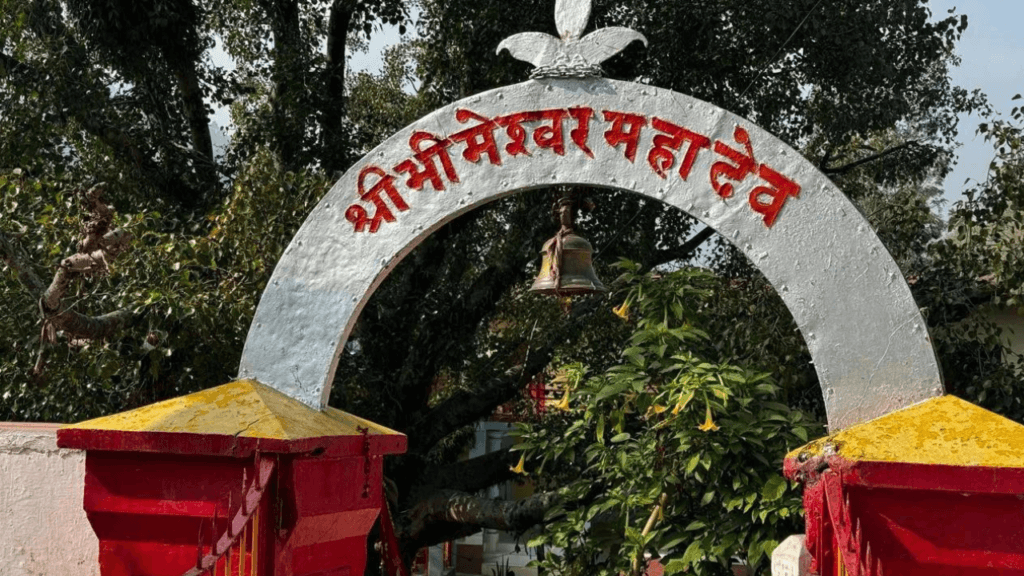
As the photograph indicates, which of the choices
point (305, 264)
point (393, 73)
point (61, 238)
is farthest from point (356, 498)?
point (393, 73)

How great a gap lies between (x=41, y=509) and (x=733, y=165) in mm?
3132

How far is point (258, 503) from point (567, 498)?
275 centimetres

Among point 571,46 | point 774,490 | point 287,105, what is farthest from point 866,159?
point 571,46

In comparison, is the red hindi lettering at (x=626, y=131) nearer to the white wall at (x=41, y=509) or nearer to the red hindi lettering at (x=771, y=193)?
the red hindi lettering at (x=771, y=193)

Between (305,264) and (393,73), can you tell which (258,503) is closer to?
(305,264)

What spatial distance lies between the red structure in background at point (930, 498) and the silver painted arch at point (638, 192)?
316mm

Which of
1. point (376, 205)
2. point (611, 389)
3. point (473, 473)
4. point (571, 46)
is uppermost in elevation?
point (571, 46)

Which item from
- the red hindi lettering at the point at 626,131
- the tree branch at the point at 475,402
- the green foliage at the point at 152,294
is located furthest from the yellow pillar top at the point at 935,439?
the tree branch at the point at 475,402

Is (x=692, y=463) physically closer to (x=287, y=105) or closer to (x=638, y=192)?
(x=638, y=192)

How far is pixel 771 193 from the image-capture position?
4.54m

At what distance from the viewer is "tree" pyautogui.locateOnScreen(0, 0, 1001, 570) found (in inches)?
341

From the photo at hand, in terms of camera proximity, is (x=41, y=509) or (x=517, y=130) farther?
(x=41, y=509)

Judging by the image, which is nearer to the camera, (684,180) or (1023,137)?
(684,180)

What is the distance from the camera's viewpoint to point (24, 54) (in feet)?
33.1
